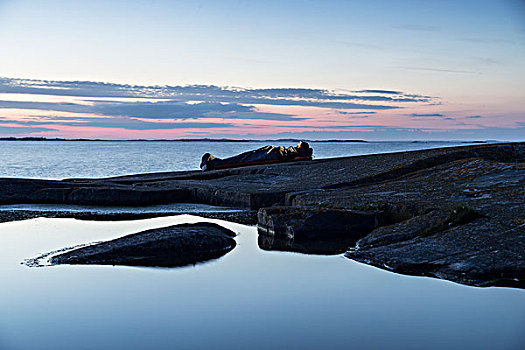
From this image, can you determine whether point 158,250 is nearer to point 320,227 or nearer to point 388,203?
point 320,227

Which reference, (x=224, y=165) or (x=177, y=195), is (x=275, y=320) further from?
(x=224, y=165)

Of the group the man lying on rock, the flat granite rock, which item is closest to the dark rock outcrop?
the flat granite rock

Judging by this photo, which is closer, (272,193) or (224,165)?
(272,193)

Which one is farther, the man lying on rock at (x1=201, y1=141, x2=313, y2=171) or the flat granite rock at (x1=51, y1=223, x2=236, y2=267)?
the man lying on rock at (x1=201, y1=141, x2=313, y2=171)

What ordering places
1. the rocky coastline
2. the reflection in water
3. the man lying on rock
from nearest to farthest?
the rocky coastline < the reflection in water < the man lying on rock

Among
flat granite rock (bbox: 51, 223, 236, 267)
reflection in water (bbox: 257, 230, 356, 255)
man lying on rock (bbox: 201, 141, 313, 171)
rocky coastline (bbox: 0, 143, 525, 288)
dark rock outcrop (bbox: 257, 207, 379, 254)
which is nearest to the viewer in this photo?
rocky coastline (bbox: 0, 143, 525, 288)

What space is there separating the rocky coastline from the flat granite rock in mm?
845

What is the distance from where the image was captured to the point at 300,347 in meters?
3.72

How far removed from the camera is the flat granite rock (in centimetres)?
631

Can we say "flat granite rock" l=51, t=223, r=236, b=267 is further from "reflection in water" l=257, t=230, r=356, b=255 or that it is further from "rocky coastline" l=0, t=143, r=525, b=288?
"rocky coastline" l=0, t=143, r=525, b=288

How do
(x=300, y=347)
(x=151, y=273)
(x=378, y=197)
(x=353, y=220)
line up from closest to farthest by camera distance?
(x=300, y=347) < (x=151, y=273) < (x=353, y=220) < (x=378, y=197)

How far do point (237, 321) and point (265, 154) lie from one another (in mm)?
13926

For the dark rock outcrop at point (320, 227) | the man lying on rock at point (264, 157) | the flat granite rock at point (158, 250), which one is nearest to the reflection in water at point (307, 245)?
the dark rock outcrop at point (320, 227)

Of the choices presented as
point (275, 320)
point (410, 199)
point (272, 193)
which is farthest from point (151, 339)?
point (272, 193)
